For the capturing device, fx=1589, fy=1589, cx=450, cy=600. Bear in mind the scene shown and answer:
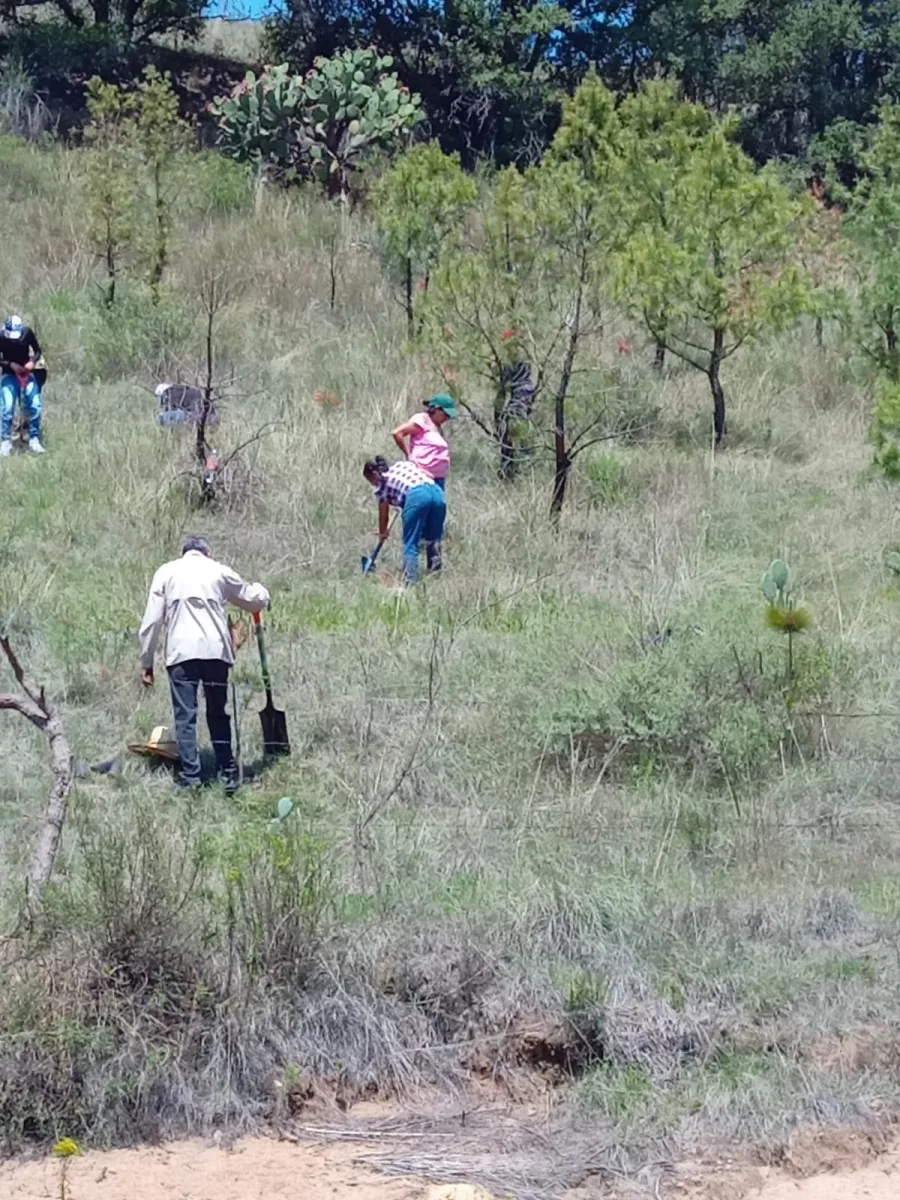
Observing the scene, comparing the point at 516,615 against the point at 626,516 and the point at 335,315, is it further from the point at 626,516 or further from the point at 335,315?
the point at 335,315

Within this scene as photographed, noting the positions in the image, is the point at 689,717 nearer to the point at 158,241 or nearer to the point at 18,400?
the point at 18,400

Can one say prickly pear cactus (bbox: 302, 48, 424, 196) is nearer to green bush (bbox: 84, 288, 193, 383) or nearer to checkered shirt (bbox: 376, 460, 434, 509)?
green bush (bbox: 84, 288, 193, 383)

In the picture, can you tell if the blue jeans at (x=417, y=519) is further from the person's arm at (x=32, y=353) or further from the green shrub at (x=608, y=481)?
the person's arm at (x=32, y=353)

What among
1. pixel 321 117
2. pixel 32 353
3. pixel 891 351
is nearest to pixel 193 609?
pixel 32 353

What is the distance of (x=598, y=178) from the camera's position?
12883mm

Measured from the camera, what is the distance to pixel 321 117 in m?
22.0

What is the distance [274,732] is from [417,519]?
3027mm

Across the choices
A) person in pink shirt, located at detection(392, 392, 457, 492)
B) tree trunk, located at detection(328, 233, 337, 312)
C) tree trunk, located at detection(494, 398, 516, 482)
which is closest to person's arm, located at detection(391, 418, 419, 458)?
person in pink shirt, located at detection(392, 392, 457, 492)

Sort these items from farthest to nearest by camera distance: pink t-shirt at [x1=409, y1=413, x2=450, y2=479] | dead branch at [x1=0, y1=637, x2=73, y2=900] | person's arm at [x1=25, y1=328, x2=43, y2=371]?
1. person's arm at [x1=25, y1=328, x2=43, y2=371]
2. pink t-shirt at [x1=409, y1=413, x2=450, y2=479]
3. dead branch at [x1=0, y1=637, x2=73, y2=900]

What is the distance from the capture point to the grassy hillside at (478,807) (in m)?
5.62

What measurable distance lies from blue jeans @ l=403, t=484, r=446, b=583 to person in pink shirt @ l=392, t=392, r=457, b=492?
37cm

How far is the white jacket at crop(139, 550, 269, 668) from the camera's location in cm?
771

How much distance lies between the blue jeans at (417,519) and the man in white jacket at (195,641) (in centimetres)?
299

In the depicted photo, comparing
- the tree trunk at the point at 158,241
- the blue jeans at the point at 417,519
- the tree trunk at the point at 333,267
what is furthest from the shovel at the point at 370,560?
the tree trunk at the point at 333,267
